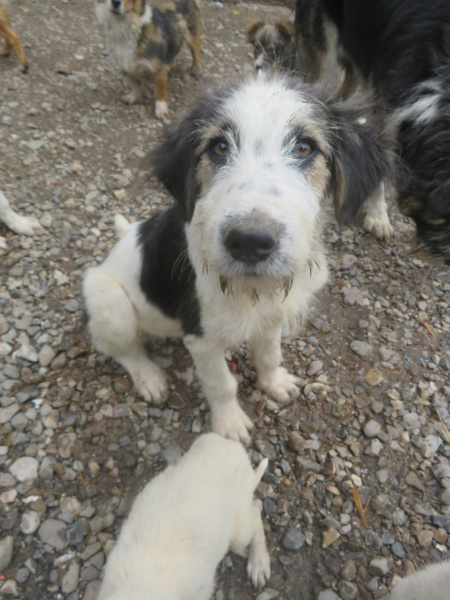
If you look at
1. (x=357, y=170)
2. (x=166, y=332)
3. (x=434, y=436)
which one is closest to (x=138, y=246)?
(x=166, y=332)

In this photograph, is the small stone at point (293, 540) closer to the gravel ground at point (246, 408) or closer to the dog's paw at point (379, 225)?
the gravel ground at point (246, 408)

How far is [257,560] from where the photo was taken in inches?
90.7

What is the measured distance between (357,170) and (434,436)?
81.8 inches

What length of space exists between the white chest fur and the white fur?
12.0ft

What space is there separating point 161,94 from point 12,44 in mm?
2061

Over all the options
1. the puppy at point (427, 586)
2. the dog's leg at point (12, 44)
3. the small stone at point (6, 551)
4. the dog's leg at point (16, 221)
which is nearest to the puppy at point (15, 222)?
the dog's leg at point (16, 221)

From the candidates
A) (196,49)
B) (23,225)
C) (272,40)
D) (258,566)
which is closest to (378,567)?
(258,566)

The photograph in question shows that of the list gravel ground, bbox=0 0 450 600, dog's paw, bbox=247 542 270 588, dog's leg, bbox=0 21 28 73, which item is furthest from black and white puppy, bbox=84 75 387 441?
dog's leg, bbox=0 21 28 73

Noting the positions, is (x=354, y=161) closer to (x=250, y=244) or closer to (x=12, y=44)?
(x=250, y=244)

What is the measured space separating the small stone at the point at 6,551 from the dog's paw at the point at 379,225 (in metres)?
4.00

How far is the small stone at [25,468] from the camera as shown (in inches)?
102

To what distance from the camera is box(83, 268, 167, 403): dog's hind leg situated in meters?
2.72

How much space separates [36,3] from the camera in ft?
22.4

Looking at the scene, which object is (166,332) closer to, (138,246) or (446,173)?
(138,246)
